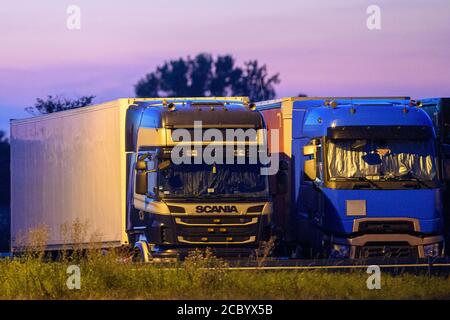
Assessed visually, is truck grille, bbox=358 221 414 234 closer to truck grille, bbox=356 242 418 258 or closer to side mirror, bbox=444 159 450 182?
truck grille, bbox=356 242 418 258

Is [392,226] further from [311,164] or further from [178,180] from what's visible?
[178,180]

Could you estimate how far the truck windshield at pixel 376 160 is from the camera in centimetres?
2352

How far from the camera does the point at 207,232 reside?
75.5 ft

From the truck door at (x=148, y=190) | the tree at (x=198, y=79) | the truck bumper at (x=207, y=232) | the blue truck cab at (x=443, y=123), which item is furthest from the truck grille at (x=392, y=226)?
the tree at (x=198, y=79)

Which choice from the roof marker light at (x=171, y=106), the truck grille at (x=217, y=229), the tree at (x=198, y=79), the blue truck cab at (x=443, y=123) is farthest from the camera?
the tree at (x=198, y=79)

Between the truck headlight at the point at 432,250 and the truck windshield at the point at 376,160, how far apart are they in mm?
1393

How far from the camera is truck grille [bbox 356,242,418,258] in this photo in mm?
23641

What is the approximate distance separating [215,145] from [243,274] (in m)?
5.04

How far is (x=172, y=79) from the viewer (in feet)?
444

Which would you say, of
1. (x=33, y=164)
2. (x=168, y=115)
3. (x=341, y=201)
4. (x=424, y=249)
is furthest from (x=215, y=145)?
(x=33, y=164)

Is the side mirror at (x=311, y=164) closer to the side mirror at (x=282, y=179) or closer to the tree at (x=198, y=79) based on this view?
the side mirror at (x=282, y=179)

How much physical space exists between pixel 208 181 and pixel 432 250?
4894mm

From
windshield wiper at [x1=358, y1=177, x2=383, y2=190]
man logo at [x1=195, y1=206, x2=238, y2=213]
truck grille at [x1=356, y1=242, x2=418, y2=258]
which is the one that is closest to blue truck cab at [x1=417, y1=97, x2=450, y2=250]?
truck grille at [x1=356, y1=242, x2=418, y2=258]
